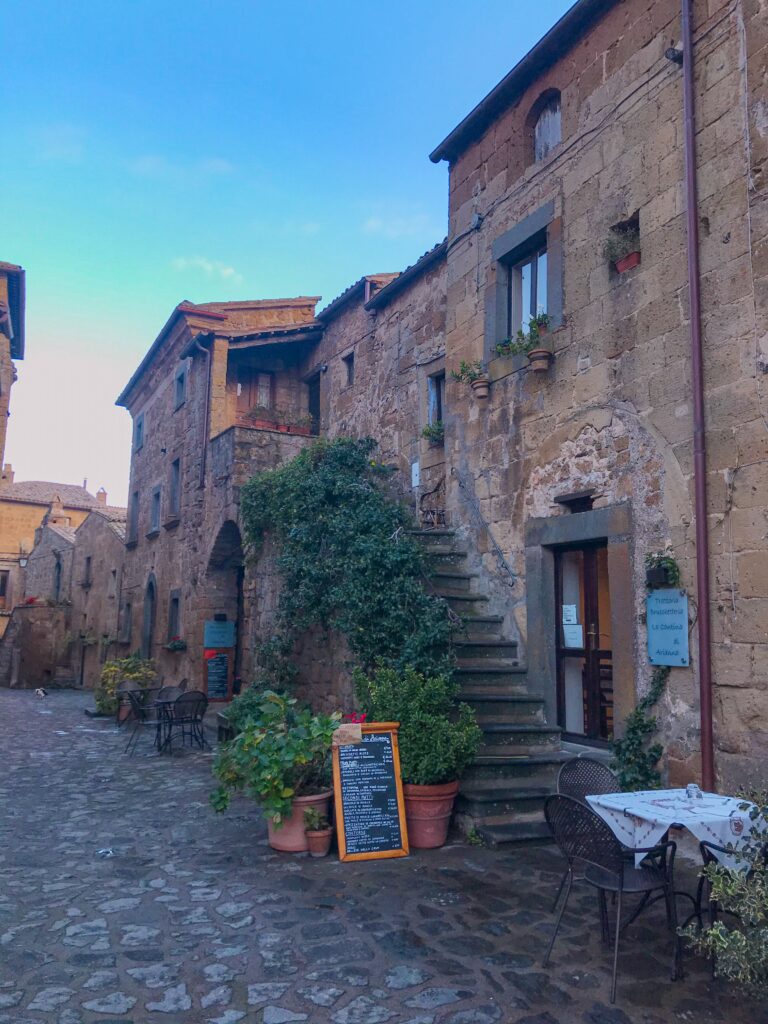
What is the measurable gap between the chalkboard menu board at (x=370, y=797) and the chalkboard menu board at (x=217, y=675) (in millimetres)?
8713

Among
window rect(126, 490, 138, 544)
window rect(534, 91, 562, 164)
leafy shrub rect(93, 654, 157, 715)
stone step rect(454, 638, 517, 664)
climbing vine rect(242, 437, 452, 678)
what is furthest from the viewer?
window rect(126, 490, 138, 544)

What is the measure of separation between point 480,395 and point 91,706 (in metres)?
12.9

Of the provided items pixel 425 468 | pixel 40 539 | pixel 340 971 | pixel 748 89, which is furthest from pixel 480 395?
pixel 40 539

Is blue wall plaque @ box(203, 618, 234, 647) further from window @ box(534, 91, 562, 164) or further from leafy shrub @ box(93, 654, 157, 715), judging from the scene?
window @ box(534, 91, 562, 164)

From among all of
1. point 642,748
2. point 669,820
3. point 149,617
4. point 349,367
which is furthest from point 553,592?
point 149,617

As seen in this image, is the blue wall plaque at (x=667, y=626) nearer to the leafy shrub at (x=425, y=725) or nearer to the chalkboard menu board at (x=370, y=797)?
the leafy shrub at (x=425, y=725)

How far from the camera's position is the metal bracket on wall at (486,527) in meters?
7.47

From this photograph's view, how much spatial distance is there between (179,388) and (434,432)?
29.4 ft

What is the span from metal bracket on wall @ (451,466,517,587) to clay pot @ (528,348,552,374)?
1.65 meters

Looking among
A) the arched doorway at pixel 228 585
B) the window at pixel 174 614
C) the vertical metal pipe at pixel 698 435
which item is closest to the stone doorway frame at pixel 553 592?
the vertical metal pipe at pixel 698 435

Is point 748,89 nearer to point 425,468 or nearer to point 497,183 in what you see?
point 497,183

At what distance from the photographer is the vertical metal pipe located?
5.04m

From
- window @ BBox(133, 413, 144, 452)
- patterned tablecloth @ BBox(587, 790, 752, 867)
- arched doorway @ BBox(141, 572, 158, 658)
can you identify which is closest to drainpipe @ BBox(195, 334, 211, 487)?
arched doorway @ BBox(141, 572, 158, 658)

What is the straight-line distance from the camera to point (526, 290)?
25.6 ft
